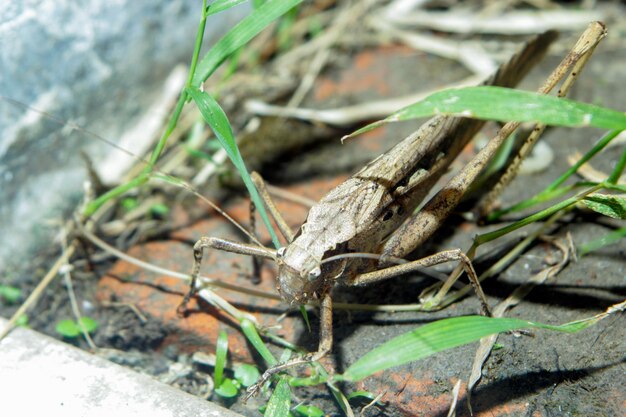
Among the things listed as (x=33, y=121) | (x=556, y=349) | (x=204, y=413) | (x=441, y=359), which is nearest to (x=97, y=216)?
(x=33, y=121)

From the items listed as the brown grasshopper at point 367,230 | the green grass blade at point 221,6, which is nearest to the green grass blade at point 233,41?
the green grass blade at point 221,6

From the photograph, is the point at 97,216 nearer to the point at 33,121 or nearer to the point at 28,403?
the point at 33,121

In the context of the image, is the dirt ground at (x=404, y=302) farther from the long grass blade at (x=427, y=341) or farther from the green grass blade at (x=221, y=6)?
the green grass blade at (x=221, y=6)

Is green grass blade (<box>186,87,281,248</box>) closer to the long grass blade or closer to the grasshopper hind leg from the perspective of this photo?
the grasshopper hind leg

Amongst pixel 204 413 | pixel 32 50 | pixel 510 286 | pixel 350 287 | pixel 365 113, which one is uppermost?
pixel 32 50

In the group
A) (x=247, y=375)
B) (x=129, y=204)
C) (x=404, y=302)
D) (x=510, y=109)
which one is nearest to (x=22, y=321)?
(x=129, y=204)

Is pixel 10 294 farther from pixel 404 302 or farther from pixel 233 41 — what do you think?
pixel 404 302
